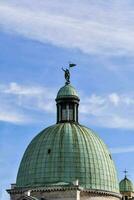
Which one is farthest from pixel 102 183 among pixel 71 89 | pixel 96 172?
pixel 71 89

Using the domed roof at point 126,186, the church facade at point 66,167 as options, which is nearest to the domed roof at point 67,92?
the church facade at point 66,167

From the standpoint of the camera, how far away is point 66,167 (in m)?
68.1

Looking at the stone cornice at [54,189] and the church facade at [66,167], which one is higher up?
the church facade at [66,167]

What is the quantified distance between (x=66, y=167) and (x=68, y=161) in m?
0.69

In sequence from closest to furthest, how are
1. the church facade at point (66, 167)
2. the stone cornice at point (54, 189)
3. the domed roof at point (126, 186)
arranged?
the stone cornice at point (54, 189) < the church facade at point (66, 167) < the domed roof at point (126, 186)

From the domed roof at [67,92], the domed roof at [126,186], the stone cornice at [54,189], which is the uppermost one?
the domed roof at [67,92]

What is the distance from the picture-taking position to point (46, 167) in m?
68.5

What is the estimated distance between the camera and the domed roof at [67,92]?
73750 mm

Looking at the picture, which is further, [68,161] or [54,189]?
[68,161]

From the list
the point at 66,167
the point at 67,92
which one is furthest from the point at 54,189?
the point at 67,92

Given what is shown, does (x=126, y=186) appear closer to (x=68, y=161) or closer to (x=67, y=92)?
(x=67, y=92)

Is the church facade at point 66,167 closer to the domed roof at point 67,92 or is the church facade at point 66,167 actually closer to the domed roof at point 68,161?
the domed roof at point 68,161

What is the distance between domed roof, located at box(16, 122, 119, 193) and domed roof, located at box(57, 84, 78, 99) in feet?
10.9

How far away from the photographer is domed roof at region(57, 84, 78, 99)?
242 feet
